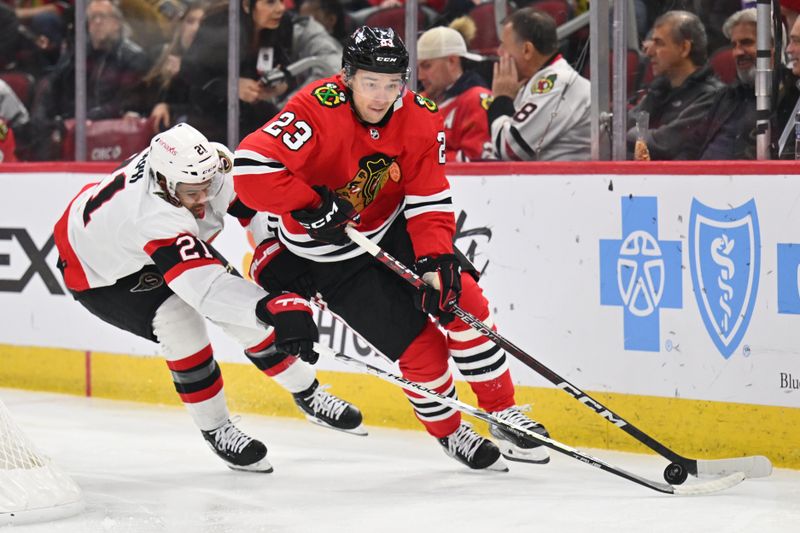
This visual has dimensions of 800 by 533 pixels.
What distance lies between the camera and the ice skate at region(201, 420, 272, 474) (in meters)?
3.82

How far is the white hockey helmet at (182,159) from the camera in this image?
352 centimetres

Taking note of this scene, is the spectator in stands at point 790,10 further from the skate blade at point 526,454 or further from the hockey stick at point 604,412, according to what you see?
the skate blade at point 526,454

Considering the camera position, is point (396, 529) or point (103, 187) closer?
point (396, 529)

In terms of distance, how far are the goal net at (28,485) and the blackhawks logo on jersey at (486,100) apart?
1910 millimetres

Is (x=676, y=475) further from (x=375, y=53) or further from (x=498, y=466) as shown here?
(x=375, y=53)

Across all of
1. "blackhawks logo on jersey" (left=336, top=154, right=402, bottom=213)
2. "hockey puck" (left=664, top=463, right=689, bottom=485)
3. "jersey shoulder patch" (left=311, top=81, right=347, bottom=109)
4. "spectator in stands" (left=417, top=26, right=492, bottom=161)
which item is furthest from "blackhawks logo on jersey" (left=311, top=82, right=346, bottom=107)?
"hockey puck" (left=664, top=463, right=689, bottom=485)

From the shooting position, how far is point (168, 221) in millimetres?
3580

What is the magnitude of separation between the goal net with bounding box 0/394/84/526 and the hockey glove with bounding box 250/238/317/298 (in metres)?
0.76

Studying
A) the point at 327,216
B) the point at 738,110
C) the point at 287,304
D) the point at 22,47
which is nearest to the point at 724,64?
the point at 738,110

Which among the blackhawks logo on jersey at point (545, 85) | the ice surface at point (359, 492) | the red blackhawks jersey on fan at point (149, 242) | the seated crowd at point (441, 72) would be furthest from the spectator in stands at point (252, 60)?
the ice surface at point (359, 492)

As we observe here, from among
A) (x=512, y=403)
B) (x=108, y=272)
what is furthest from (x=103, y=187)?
(x=512, y=403)

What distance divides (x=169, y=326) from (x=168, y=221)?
327 mm

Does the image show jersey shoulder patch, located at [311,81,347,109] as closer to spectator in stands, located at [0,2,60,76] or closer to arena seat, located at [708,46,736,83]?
arena seat, located at [708,46,736,83]

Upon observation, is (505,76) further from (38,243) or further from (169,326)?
(38,243)
